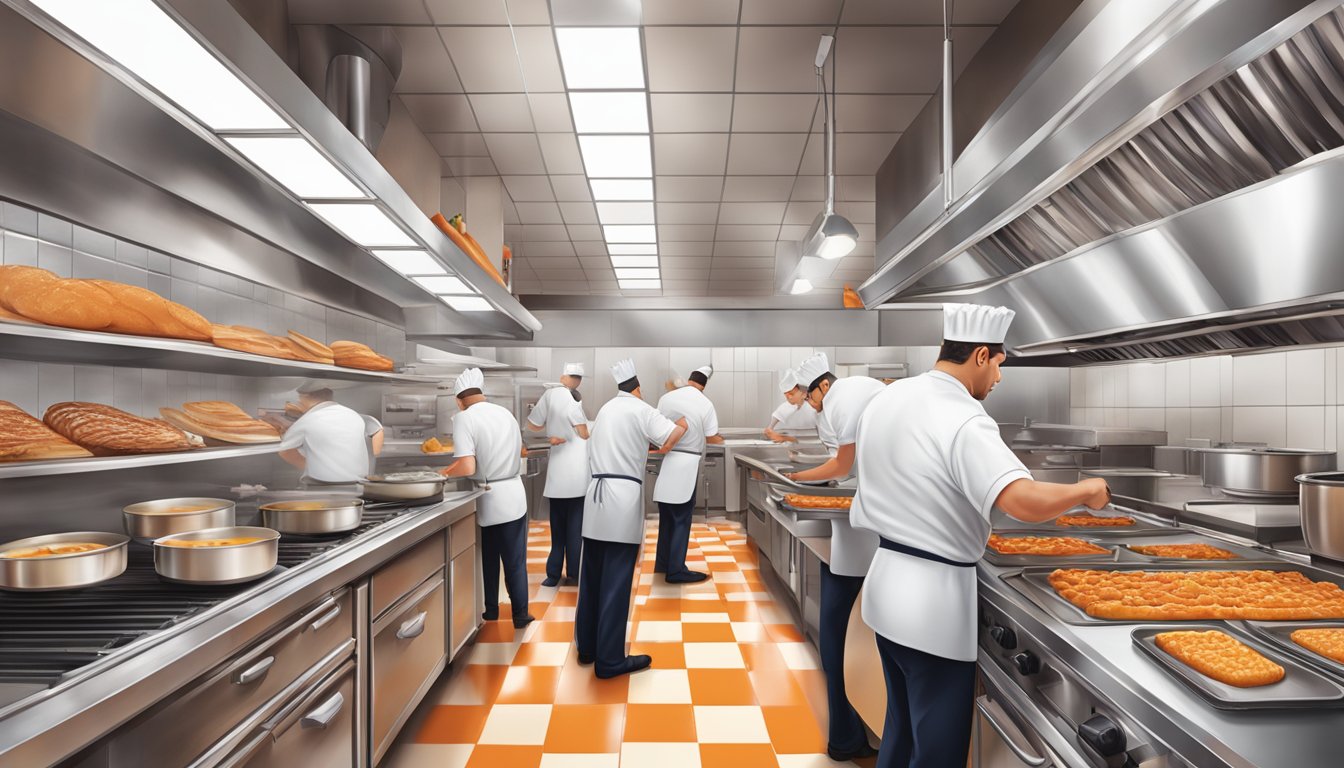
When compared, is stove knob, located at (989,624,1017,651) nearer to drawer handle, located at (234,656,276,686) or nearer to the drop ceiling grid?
drawer handle, located at (234,656,276,686)

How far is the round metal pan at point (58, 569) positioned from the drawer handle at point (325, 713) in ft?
1.91

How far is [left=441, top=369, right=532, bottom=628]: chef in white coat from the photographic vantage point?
3.90 meters

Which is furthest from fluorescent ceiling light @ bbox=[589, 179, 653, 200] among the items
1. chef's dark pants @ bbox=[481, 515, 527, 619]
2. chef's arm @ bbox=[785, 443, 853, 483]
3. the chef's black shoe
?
the chef's black shoe

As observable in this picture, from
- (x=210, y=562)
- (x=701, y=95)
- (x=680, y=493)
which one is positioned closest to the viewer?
(x=210, y=562)

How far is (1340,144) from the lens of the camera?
160 centimetres

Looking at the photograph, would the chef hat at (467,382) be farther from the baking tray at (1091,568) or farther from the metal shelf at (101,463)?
the baking tray at (1091,568)

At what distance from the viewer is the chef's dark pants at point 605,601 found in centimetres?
336

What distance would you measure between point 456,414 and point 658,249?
363 cm

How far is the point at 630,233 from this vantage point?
649cm

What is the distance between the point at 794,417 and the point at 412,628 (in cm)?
613

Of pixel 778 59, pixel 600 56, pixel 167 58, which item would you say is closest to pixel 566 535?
pixel 600 56

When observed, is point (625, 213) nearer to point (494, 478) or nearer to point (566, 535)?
point (566, 535)

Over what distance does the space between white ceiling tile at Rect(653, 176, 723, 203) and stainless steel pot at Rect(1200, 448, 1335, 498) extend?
350 centimetres

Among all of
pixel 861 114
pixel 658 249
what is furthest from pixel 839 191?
pixel 658 249
